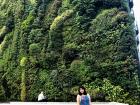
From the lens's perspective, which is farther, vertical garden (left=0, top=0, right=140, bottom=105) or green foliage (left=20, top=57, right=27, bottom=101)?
green foliage (left=20, top=57, right=27, bottom=101)

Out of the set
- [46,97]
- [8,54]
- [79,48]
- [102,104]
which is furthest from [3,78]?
[102,104]

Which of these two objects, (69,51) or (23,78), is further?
(23,78)

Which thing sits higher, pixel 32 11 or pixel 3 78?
pixel 32 11

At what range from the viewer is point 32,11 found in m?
18.0

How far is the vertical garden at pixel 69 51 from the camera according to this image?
15617mm

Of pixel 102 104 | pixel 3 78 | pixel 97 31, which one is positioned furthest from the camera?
pixel 3 78

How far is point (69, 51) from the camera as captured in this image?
16.5 m

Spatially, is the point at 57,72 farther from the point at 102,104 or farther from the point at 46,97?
the point at 102,104

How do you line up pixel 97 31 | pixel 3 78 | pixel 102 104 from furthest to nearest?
pixel 3 78 < pixel 97 31 < pixel 102 104

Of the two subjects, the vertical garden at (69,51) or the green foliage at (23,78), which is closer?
the vertical garden at (69,51)

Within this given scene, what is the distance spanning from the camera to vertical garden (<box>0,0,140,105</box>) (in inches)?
615

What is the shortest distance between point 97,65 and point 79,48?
97cm

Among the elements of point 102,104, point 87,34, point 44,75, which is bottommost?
point 102,104

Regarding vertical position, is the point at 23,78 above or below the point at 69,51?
below
